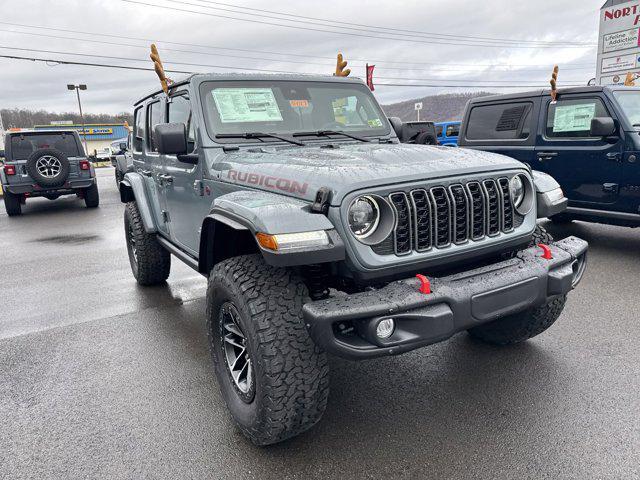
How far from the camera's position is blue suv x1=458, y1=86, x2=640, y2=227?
17.4 feet

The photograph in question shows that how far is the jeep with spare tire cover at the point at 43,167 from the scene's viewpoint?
10555mm

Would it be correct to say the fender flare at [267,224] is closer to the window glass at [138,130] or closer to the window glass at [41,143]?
the window glass at [138,130]

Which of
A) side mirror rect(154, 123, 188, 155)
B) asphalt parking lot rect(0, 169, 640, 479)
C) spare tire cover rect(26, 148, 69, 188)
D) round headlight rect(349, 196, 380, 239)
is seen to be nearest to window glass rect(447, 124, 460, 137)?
spare tire cover rect(26, 148, 69, 188)

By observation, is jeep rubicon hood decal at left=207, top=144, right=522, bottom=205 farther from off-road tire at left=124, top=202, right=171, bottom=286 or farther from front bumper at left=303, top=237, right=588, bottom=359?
off-road tire at left=124, top=202, right=171, bottom=286

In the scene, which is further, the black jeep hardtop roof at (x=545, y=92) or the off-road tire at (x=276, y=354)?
the black jeep hardtop roof at (x=545, y=92)

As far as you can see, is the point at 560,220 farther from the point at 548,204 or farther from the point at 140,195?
the point at 140,195

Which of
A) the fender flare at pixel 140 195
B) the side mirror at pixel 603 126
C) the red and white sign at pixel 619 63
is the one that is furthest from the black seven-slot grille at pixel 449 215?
the red and white sign at pixel 619 63

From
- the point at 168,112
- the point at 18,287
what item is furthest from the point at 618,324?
the point at 18,287

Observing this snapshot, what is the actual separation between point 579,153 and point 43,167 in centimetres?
1063

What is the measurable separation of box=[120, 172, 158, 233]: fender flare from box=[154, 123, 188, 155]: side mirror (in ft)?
5.11

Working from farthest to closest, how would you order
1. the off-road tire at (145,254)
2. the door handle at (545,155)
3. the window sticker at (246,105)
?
the door handle at (545,155)
the off-road tire at (145,254)
the window sticker at (246,105)

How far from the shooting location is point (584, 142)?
5.66 meters

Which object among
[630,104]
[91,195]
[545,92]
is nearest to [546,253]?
[630,104]

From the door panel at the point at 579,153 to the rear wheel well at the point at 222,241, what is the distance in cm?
471
